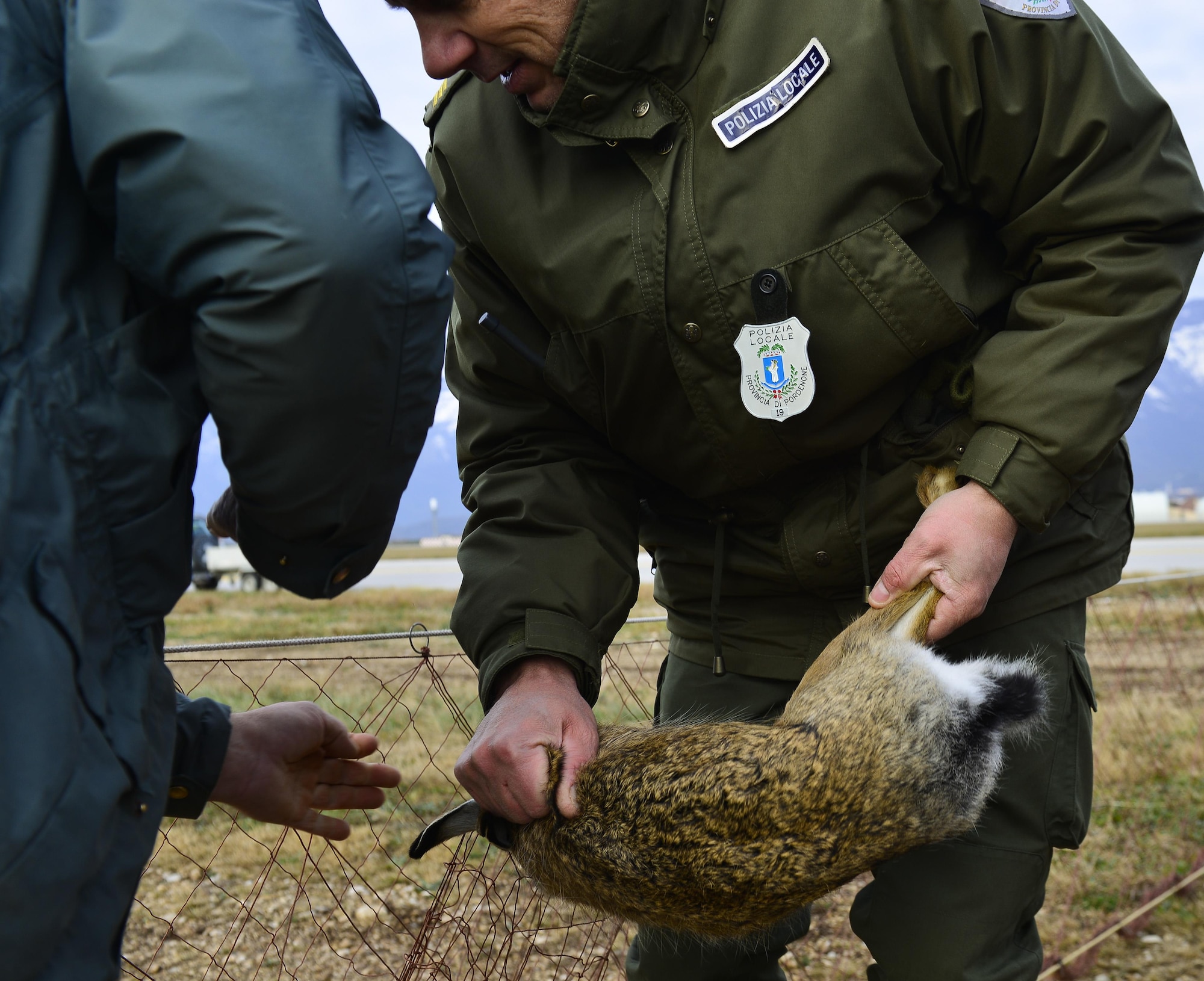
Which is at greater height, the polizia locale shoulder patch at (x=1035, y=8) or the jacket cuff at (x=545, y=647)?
the polizia locale shoulder patch at (x=1035, y=8)

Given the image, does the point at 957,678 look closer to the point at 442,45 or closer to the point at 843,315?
the point at 843,315

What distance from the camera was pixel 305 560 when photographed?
1545mm

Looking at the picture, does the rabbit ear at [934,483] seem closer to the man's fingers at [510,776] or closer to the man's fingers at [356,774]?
the man's fingers at [510,776]

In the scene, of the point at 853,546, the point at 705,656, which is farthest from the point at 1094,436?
the point at 705,656

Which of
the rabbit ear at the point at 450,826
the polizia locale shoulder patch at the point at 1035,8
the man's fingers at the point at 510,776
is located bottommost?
the rabbit ear at the point at 450,826

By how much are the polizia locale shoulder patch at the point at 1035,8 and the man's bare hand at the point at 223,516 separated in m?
1.82

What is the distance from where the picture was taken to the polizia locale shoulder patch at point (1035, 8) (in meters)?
2.19

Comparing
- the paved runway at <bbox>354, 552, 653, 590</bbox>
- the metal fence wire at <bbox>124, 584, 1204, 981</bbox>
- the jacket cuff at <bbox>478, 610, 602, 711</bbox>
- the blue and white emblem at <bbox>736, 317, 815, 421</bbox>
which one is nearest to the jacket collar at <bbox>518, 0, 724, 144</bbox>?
the blue and white emblem at <bbox>736, 317, 815, 421</bbox>

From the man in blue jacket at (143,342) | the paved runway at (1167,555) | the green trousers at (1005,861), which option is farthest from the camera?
the paved runway at (1167,555)

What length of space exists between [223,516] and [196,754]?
1.38 ft

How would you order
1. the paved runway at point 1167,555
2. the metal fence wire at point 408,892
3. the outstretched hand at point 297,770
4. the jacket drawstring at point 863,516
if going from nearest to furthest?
the outstretched hand at point 297,770 → the jacket drawstring at point 863,516 → the metal fence wire at point 408,892 → the paved runway at point 1167,555

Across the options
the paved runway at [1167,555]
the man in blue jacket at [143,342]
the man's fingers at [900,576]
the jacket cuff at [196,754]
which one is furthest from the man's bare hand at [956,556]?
the paved runway at [1167,555]

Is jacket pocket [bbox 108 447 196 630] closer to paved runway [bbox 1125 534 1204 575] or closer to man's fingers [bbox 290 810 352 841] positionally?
man's fingers [bbox 290 810 352 841]

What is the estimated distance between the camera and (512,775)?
228 cm
